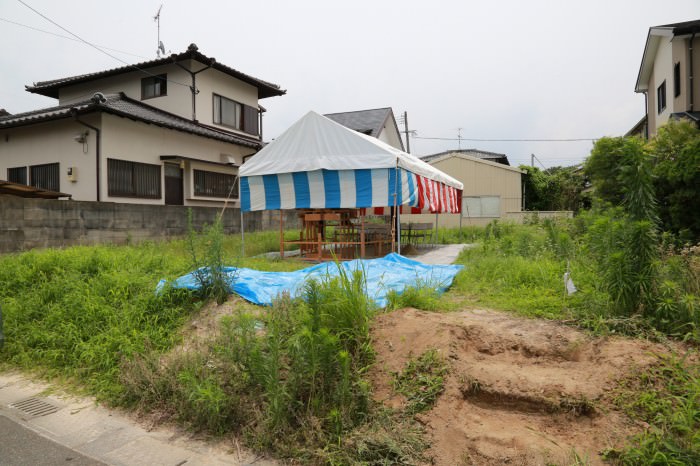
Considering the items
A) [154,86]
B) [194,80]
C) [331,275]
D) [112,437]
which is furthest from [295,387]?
[154,86]

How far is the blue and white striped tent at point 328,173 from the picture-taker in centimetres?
751

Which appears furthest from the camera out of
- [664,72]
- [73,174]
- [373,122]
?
[373,122]

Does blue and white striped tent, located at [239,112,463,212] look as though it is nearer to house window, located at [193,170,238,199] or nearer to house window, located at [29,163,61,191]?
house window, located at [193,170,238,199]

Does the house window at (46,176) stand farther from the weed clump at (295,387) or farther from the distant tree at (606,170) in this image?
the distant tree at (606,170)

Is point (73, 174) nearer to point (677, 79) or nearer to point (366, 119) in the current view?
point (366, 119)

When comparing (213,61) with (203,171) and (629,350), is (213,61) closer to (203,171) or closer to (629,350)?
(203,171)

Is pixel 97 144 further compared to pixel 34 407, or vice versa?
pixel 97 144

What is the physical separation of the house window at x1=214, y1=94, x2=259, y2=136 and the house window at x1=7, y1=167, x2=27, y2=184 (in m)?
6.19

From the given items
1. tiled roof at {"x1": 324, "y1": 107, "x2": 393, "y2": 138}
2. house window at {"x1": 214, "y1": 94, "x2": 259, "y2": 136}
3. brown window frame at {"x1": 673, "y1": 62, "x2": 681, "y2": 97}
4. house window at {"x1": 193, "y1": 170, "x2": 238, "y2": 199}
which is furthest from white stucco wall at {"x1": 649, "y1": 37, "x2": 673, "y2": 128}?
house window at {"x1": 214, "y1": 94, "x2": 259, "y2": 136}

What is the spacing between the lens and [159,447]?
2.43 m

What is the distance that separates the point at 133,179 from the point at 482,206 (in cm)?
1531

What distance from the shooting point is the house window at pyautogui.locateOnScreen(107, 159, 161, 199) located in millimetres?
11266

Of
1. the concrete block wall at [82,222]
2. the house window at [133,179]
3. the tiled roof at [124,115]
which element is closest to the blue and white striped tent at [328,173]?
the concrete block wall at [82,222]

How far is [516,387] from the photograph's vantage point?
2350 mm
